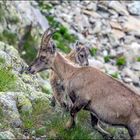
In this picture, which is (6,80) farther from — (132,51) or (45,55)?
(132,51)

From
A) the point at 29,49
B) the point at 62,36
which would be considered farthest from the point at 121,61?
the point at 29,49

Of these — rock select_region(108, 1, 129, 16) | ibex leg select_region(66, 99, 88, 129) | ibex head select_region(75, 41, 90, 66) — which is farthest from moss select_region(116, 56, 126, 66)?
ibex leg select_region(66, 99, 88, 129)

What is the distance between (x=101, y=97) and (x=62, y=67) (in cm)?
163

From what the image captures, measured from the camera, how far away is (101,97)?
44.0 feet

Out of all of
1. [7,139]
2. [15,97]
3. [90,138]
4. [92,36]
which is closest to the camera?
[7,139]

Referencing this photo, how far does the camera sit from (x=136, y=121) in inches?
504

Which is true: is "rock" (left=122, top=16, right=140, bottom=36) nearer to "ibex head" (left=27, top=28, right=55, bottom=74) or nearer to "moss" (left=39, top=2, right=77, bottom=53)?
"moss" (left=39, top=2, right=77, bottom=53)

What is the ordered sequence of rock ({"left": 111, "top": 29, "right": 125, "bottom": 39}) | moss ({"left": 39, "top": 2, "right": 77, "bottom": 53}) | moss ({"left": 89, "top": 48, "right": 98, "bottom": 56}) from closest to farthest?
moss ({"left": 39, "top": 2, "right": 77, "bottom": 53}) → moss ({"left": 89, "top": 48, "right": 98, "bottom": 56}) → rock ({"left": 111, "top": 29, "right": 125, "bottom": 39})

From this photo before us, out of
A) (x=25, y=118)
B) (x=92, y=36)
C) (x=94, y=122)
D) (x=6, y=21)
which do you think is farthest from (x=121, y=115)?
(x=92, y=36)

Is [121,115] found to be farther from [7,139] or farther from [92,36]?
[92,36]

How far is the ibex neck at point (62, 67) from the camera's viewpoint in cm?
1440

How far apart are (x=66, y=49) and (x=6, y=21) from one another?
17.8 feet

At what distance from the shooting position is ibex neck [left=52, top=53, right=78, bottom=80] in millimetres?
14398

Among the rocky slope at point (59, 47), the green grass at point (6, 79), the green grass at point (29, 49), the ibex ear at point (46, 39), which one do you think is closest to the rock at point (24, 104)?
the rocky slope at point (59, 47)
